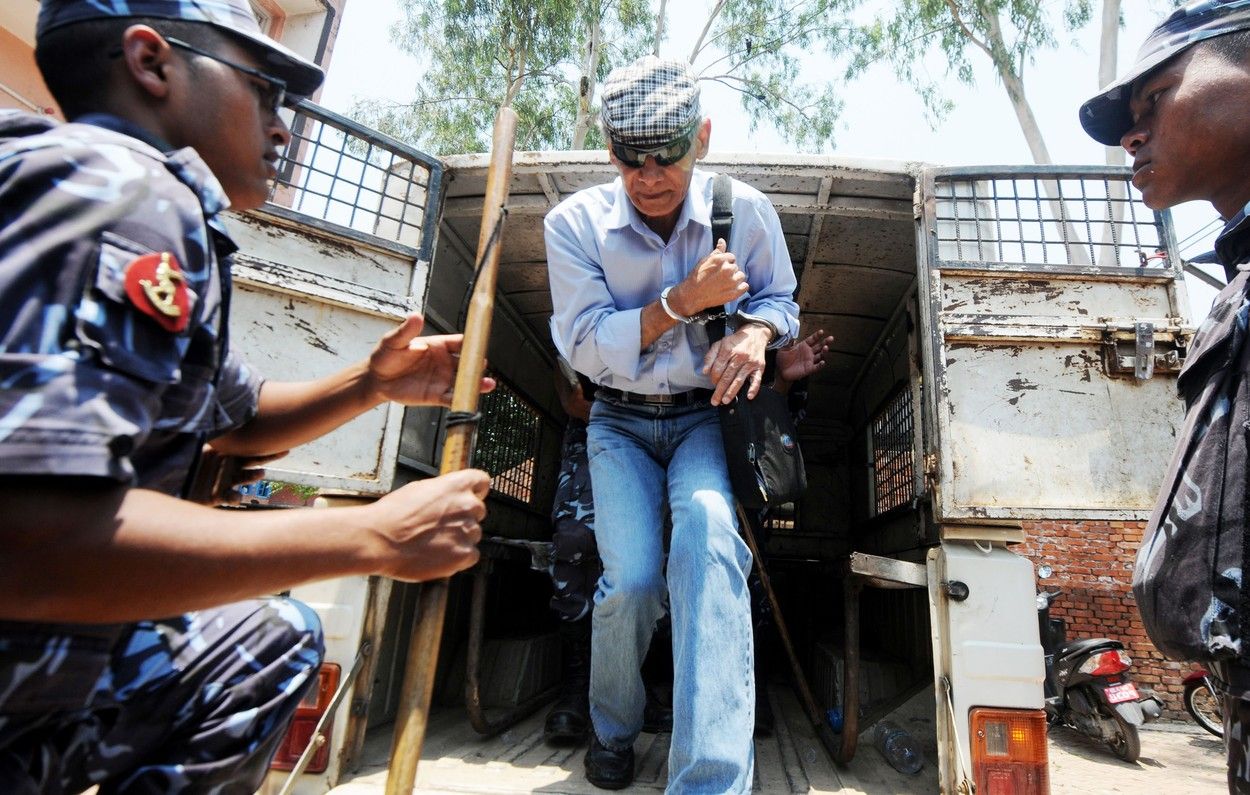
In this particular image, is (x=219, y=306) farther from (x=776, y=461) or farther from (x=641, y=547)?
(x=776, y=461)

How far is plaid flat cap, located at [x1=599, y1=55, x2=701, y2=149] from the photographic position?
2.14m

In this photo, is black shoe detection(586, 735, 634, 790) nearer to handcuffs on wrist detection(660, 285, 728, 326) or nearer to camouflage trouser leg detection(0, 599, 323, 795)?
camouflage trouser leg detection(0, 599, 323, 795)

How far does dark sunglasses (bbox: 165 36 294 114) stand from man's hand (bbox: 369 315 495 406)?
1.69ft

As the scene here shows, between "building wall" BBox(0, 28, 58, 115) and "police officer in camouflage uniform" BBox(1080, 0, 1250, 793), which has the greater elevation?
"building wall" BBox(0, 28, 58, 115)

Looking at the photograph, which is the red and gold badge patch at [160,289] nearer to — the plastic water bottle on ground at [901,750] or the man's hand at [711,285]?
the man's hand at [711,285]

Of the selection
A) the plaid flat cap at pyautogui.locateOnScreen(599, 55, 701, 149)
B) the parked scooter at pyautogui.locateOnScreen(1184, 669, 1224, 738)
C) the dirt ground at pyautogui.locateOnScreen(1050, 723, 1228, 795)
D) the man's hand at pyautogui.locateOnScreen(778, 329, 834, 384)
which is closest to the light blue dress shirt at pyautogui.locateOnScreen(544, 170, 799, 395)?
the plaid flat cap at pyautogui.locateOnScreen(599, 55, 701, 149)

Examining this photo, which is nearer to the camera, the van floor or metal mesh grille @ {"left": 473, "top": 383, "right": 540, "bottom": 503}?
the van floor

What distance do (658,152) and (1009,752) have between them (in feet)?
6.80

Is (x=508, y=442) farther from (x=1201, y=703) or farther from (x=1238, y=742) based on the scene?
(x=1201, y=703)

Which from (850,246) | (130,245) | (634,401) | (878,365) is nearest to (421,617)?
(130,245)

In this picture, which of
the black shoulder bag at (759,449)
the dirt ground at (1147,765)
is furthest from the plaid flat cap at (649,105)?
the dirt ground at (1147,765)

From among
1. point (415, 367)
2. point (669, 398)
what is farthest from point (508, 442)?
point (415, 367)

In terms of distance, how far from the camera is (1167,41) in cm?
162

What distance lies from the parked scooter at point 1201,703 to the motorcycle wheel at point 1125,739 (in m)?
1.82
